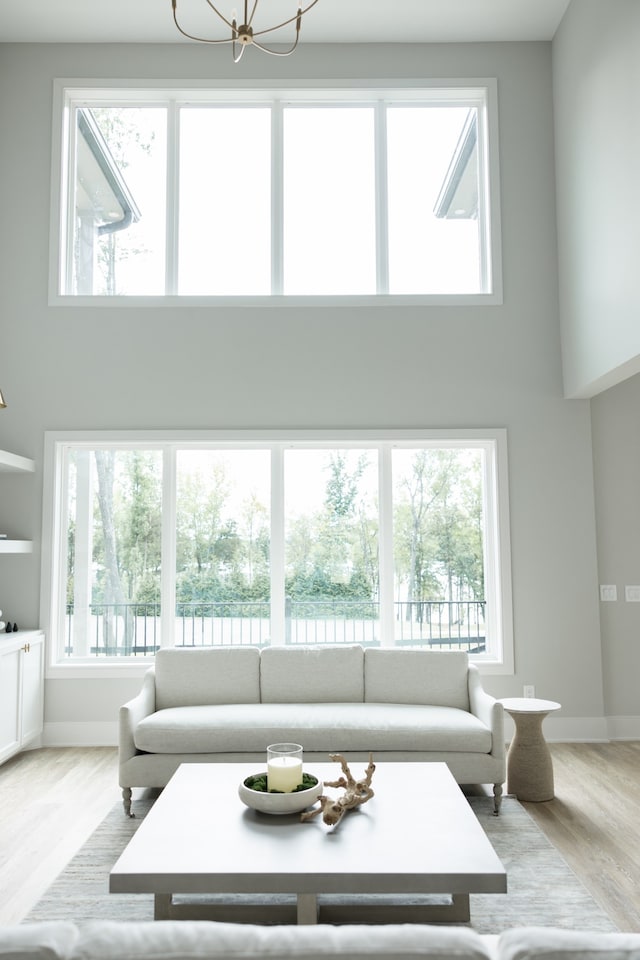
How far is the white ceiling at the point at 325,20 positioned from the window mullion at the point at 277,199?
24.5 inches

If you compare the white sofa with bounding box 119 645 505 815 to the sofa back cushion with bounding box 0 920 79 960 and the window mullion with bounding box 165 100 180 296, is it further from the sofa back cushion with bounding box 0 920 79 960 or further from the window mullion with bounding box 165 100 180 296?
the sofa back cushion with bounding box 0 920 79 960

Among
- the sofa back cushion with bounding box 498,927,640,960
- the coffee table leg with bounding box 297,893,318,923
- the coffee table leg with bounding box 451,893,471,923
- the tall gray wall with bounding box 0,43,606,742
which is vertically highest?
the tall gray wall with bounding box 0,43,606,742

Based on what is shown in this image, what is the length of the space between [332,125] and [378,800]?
16.1ft

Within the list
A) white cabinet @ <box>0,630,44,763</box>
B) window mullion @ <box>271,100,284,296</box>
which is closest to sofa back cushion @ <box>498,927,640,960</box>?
white cabinet @ <box>0,630,44,763</box>

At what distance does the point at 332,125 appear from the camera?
19.4 ft

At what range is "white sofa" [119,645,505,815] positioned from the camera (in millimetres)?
3986

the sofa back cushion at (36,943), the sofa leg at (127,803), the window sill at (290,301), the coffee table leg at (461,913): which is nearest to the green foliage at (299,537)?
the window sill at (290,301)

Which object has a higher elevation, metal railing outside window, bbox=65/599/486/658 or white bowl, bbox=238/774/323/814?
metal railing outside window, bbox=65/599/486/658

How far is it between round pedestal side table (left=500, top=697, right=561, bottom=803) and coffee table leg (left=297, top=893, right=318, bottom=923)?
6.65 feet

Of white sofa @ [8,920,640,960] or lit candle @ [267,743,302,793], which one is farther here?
lit candle @ [267,743,302,793]

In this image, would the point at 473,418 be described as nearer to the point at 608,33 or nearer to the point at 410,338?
A: the point at 410,338

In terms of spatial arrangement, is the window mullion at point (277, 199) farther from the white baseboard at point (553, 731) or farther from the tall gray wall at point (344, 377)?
the white baseboard at point (553, 731)

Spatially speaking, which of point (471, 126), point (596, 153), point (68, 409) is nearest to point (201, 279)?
point (68, 409)

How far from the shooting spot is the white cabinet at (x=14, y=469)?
16.2 feet
